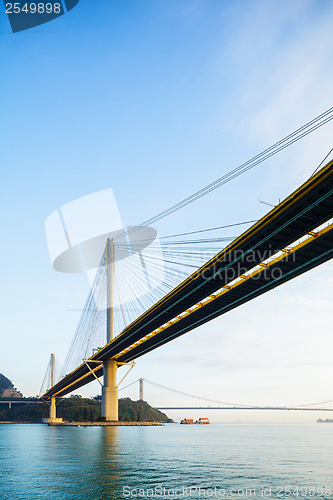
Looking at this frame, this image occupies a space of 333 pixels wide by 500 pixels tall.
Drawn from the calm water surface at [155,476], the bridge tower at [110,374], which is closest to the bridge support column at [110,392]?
the bridge tower at [110,374]

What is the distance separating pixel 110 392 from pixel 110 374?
10.5 ft

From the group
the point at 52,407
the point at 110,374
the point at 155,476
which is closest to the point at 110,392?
the point at 110,374

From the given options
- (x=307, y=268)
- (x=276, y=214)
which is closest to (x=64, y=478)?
(x=276, y=214)

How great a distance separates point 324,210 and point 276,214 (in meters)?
3.12

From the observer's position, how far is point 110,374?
268ft

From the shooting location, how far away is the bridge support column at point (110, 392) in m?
79.8

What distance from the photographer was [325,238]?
Answer: 3431 cm

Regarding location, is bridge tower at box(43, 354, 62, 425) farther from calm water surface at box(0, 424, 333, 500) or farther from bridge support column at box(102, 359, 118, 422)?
calm water surface at box(0, 424, 333, 500)

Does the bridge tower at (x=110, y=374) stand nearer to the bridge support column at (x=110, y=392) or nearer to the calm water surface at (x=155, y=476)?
the bridge support column at (x=110, y=392)

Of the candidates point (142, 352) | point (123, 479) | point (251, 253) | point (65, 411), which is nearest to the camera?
point (123, 479)

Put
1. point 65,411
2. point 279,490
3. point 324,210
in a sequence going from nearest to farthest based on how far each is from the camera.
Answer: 1. point 279,490
2. point 324,210
3. point 65,411

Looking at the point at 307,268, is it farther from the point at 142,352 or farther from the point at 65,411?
the point at 65,411

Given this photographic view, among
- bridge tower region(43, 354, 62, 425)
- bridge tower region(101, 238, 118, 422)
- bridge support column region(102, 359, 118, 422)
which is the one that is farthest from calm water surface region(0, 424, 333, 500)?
bridge tower region(43, 354, 62, 425)

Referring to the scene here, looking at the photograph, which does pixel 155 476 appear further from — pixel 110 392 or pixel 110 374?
pixel 110 374
